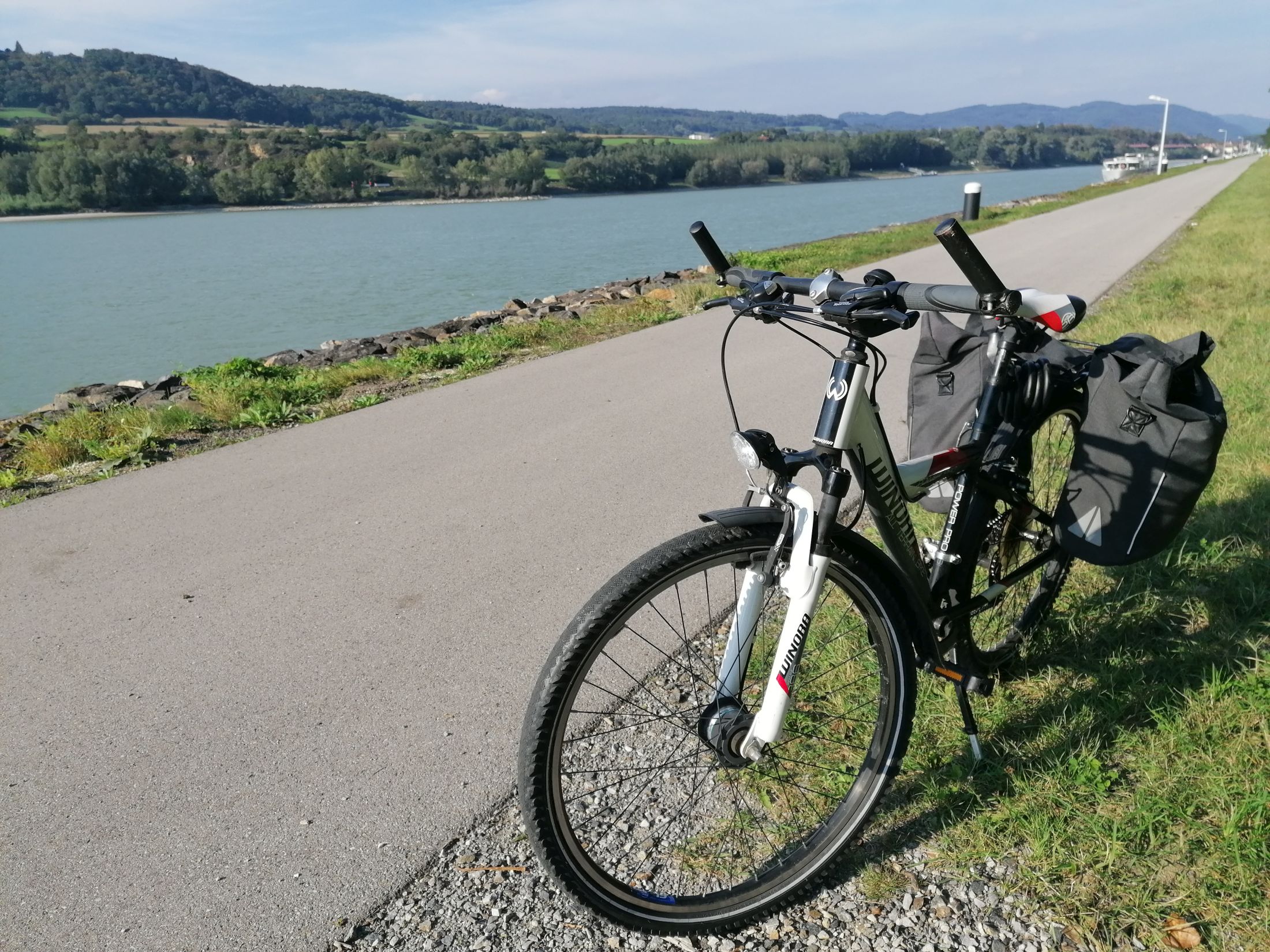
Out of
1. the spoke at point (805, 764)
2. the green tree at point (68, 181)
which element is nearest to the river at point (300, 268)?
the green tree at point (68, 181)

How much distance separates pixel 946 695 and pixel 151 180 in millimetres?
71567

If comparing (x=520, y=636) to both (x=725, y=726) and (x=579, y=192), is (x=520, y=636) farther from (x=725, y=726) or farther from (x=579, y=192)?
(x=579, y=192)

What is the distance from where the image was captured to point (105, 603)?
13.2ft

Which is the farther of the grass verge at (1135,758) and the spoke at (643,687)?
the spoke at (643,687)

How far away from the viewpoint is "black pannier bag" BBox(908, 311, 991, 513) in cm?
292

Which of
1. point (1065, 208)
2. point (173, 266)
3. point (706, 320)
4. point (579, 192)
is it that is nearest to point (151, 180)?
point (579, 192)

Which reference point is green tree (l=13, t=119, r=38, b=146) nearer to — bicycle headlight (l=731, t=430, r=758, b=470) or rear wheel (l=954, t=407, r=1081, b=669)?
rear wheel (l=954, t=407, r=1081, b=669)

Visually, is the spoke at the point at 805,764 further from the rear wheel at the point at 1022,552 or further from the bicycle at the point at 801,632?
the rear wheel at the point at 1022,552

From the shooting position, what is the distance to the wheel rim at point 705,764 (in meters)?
2.15

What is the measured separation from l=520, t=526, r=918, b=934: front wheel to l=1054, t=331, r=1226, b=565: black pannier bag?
778 millimetres

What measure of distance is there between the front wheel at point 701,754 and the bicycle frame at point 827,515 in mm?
56

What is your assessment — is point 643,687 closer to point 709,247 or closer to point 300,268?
point 709,247

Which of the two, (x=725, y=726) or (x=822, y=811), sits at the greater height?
(x=725, y=726)

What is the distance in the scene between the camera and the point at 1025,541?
295cm
